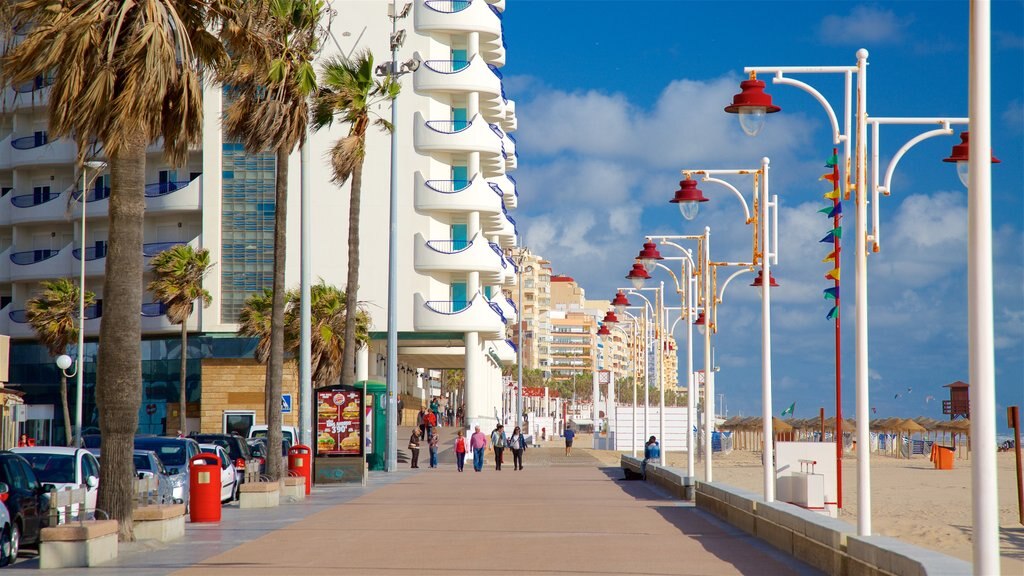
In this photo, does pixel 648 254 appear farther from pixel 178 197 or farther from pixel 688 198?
pixel 178 197

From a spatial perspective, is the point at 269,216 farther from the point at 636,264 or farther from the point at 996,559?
the point at 996,559

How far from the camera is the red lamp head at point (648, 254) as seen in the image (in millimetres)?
30172

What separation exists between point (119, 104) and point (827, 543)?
10.3m

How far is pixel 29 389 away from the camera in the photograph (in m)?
77.2

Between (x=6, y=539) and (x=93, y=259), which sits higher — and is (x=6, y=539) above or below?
below

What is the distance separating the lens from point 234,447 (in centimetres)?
3272

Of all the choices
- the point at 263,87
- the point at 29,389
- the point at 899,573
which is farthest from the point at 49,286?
the point at 899,573

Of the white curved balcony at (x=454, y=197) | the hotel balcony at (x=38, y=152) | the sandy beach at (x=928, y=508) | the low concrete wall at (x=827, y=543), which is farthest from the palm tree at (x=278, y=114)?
the hotel balcony at (x=38, y=152)

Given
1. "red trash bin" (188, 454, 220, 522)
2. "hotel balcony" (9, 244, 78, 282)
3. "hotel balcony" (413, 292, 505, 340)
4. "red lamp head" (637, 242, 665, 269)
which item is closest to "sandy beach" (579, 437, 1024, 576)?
"red lamp head" (637, 242, 665, 269)

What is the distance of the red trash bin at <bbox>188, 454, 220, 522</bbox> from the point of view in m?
23.5

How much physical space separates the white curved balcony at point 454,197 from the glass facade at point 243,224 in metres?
7.81

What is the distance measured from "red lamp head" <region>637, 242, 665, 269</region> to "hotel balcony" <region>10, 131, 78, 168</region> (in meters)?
50.7

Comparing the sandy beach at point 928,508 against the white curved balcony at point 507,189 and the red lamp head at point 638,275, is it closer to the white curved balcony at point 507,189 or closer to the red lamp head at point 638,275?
the red lamp head at point 638,275

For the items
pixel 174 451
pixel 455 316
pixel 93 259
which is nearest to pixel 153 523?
pixel 174 451
